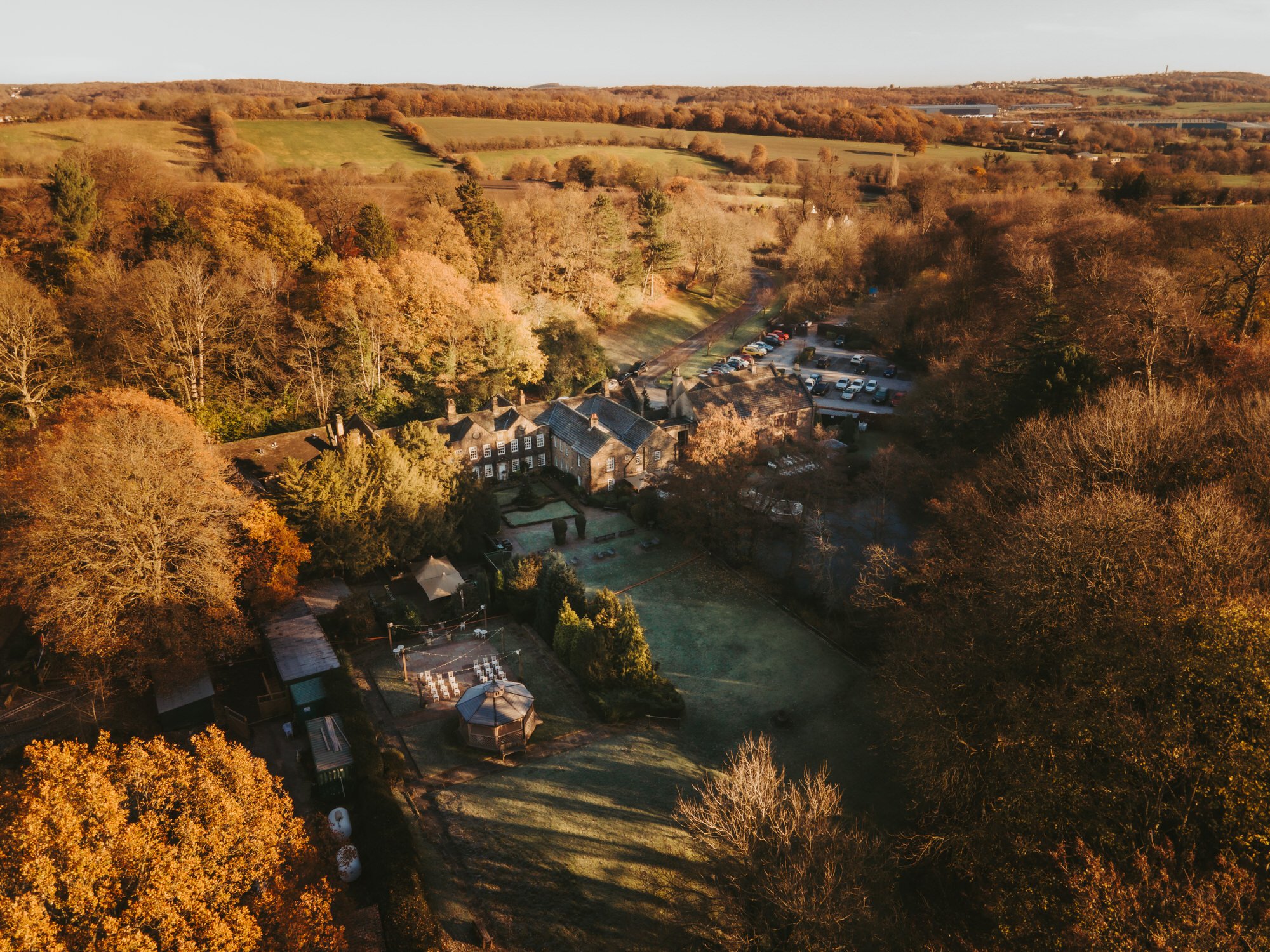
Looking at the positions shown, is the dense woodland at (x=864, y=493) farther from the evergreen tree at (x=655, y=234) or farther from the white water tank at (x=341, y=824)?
the white water tank at (x=341, y=824)

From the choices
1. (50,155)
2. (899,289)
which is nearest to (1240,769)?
(899,289)

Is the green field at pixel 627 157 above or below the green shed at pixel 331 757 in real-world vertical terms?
above

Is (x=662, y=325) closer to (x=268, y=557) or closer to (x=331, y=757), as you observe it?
(x=268, y=557)

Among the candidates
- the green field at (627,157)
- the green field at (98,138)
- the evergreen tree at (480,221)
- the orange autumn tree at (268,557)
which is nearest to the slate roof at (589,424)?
the orange autumn tree at (268,557)

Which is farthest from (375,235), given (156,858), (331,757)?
(156,858)

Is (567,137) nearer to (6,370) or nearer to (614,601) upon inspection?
(6,370)

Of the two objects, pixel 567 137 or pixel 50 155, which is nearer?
pixel 50 155
